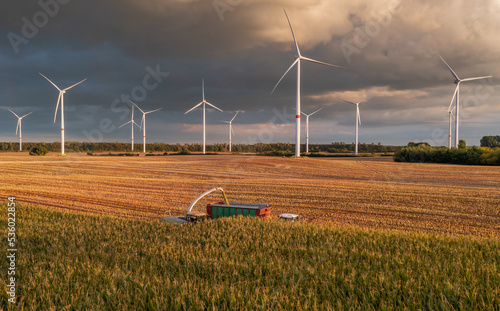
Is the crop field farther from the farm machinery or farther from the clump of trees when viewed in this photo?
the clump of trees

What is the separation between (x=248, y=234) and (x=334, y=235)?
9.88 feet

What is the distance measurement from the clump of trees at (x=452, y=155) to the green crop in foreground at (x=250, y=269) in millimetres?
62553

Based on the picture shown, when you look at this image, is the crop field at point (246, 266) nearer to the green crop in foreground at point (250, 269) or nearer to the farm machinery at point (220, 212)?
the green crop in foreground at point (250, 269)

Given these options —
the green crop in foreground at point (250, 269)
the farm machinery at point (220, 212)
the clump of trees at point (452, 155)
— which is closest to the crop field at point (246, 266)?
the green crop in foreground at point (250, 269)

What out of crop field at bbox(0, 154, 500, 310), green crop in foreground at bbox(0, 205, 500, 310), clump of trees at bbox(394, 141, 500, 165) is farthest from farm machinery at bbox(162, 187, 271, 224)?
clump of trees at bbox(394, 141, 500, 165)

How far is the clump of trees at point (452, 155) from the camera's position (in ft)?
202

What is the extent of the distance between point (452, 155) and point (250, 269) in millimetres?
73265

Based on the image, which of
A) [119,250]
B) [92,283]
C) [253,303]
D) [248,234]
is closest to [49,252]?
[119,250]

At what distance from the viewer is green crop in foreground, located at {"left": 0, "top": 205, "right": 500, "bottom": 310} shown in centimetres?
623

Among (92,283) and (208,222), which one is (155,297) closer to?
(92,283)

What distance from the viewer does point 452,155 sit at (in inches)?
2680

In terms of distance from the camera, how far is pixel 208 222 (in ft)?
43.0

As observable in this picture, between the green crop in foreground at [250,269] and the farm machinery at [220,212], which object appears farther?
the farm machinery at [220,212]

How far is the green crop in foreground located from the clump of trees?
62553 millimetres
